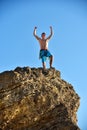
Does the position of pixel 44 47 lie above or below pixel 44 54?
above

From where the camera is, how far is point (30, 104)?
44.8ft

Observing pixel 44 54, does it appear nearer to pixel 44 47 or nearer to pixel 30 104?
pixel 44 47

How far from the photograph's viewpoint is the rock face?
43.3ft

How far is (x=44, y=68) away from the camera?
16031 mm

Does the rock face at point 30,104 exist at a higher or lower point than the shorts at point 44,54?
lower

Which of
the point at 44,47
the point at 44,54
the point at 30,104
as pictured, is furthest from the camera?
the point at 44,47

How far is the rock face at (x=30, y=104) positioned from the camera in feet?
43.3

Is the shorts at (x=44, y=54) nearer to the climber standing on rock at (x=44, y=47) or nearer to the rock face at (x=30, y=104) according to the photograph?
the climber standing on rock at (x=44, y=47)

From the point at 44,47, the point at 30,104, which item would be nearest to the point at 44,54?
the point at 44,47

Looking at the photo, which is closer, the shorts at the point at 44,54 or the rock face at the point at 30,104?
the rock face at the point at 30,104

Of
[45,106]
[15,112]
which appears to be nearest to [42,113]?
[45,106]

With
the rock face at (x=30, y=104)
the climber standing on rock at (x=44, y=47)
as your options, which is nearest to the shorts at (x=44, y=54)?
the climber standing on rock at (x=44, y=47)

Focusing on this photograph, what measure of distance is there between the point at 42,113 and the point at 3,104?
187cm

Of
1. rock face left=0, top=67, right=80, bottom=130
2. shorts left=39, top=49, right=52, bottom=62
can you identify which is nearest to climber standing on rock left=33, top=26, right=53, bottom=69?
shorts left=39, top=49, right=52, bottom=62
